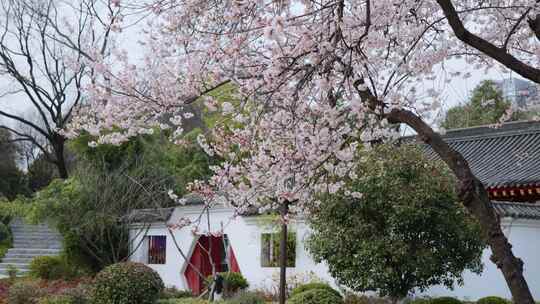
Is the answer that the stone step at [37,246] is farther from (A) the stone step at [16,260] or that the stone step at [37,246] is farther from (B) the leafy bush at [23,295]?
(B) the leafy bush at [23,295]

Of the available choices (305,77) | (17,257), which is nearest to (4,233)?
(17,257)

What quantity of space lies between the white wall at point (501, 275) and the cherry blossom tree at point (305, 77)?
5.82 meters

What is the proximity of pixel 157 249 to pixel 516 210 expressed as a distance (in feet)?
33.1

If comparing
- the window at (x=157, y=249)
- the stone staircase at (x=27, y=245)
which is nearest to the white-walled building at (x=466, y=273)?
the window at (x=157, y=249)

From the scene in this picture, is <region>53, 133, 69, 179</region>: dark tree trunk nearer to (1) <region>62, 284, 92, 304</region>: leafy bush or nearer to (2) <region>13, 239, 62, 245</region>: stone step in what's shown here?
(2) <region>13, 239, 62, 245</region>: stone step

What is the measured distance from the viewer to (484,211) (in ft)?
14.5

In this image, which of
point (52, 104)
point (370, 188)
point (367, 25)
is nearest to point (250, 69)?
point (367, 25)

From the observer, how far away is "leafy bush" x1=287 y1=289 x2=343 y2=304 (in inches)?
378

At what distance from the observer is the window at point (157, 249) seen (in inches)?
704

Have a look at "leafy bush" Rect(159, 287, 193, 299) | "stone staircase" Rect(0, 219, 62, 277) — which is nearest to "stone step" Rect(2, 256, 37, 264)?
"stone staircase" Rect(0, 219, 62, 277)

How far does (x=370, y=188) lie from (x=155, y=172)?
10235 millimetres

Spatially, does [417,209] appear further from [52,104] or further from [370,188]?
[52,104]

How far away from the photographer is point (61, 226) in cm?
1823

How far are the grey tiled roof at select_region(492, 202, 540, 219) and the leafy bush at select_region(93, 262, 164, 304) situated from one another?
6.59 m
